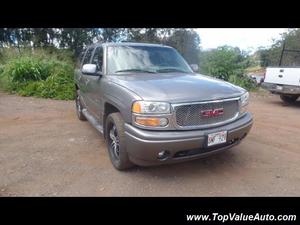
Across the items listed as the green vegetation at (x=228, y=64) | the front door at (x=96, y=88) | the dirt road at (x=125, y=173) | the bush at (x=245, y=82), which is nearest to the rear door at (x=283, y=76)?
the dirt road at (x=125, y=173)

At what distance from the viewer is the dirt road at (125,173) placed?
357 centimetres

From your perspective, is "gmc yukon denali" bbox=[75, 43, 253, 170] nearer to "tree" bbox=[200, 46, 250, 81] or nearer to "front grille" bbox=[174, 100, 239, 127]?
Answer: "front grille" bbox=[174, 100, 239, 127]

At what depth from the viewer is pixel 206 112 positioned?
3.56m

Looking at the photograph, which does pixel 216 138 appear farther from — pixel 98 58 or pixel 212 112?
pixel 98 58

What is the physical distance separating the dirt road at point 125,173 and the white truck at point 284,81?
281 cm

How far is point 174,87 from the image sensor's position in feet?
12.0

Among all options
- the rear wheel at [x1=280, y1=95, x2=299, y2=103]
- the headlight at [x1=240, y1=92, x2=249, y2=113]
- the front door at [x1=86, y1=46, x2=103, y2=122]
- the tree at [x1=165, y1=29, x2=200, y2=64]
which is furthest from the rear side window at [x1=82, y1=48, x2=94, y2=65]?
the tree at [x1=165, y1=29, x2=200, y2=64]

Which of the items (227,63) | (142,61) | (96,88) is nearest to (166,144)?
(142,61)

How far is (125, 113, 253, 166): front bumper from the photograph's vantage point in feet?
10.8

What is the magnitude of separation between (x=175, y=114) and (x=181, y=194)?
0.97 meters

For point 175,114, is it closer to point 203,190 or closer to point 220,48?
point 203,190
